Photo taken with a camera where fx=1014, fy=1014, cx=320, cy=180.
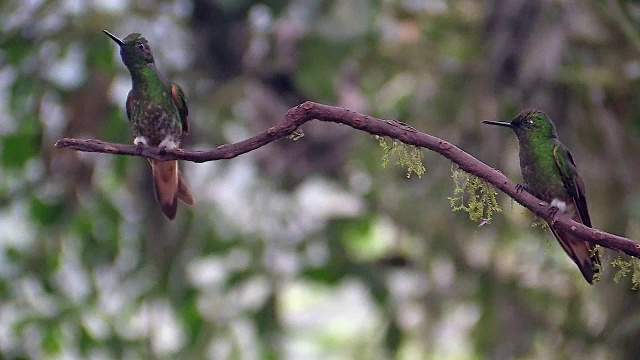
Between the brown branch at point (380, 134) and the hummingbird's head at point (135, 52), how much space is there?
333mm

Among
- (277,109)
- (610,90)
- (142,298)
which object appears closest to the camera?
(610,90)

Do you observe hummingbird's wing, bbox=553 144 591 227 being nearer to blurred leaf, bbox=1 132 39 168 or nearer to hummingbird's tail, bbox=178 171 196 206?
hummingbird's tail, bbox=178 171 196 206

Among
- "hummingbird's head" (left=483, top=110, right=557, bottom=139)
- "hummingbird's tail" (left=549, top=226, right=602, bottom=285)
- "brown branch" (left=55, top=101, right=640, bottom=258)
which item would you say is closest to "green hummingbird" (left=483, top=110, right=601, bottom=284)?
"hummingbird's head" (left=483, top=110, right=557, bottom=139)

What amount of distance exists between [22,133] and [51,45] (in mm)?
461

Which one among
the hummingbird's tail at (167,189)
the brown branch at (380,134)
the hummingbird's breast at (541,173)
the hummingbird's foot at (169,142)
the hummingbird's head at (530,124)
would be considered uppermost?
the hummingbird's head at (530,124)

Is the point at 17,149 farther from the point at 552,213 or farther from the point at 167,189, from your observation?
the point at 552,213

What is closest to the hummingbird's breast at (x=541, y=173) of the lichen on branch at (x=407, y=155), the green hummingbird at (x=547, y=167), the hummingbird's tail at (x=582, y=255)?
the green hummingbird at (x=547, y=167)

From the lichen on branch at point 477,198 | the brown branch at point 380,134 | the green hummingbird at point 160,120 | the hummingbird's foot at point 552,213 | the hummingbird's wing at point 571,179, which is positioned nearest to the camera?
the brown branch at point 380,134

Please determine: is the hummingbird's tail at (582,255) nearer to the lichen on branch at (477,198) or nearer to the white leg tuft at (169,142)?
the lichen on branch at (477,198)

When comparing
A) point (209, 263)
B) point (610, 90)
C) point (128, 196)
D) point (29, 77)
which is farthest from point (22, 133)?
point (610, 90)

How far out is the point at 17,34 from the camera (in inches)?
187

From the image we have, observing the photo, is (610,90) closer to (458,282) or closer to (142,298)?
(458,282)

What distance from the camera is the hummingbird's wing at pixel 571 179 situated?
194 centimetres

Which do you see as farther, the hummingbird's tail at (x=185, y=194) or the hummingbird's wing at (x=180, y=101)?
the hummingbird's wing at (x=180, y=101)
